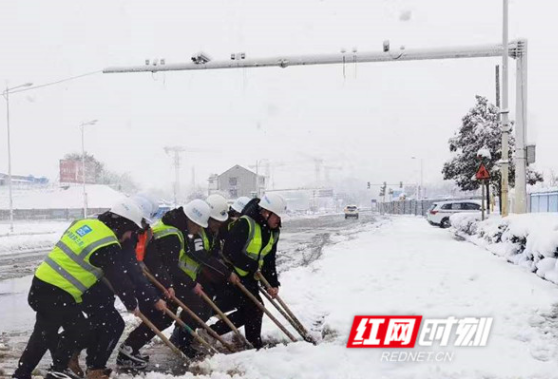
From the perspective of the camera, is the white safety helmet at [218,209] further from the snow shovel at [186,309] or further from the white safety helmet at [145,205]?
the snow shovel at [186,309]

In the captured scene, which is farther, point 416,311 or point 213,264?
point 416,311

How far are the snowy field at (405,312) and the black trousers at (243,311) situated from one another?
427 mm

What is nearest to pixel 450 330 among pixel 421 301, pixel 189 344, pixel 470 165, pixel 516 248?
pixel 421 301

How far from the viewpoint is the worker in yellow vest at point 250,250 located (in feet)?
18.0

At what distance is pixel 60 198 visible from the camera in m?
67.4

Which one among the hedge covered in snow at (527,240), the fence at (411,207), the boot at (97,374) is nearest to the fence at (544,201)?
the hedge covered in snow at (527,240)

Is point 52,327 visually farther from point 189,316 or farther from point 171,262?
point 189,316

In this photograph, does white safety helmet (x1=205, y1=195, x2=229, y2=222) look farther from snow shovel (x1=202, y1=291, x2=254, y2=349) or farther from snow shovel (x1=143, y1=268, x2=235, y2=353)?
snow shovel (x1=143, y1=268, x2=235, y2=353)

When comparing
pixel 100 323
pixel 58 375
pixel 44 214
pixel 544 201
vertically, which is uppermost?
pixel 100 323

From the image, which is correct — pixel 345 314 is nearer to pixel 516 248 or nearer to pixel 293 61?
pixel 516 248

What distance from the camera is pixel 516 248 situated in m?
11.1

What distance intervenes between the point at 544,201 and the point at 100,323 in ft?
77.4

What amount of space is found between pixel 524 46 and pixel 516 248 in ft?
26.5

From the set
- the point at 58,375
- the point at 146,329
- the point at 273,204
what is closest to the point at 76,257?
the point at 58,375
